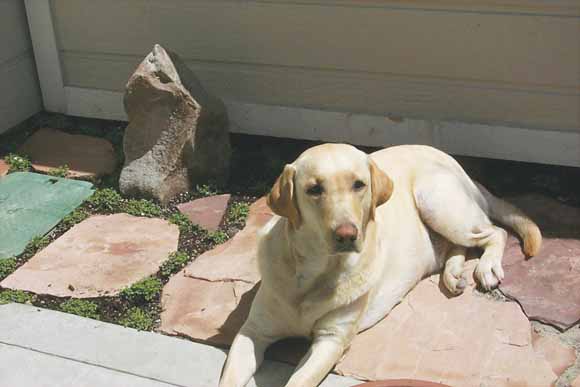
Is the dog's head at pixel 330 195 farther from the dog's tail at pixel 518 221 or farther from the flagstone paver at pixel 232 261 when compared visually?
the dog's tail at pixel 518 221

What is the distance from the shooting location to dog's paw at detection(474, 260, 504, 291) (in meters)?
3.95

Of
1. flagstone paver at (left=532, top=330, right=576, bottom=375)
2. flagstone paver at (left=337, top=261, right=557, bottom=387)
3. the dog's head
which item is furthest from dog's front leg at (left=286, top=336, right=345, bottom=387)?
flagstone paver at (left=532, top=330, right=576, bottom=375)

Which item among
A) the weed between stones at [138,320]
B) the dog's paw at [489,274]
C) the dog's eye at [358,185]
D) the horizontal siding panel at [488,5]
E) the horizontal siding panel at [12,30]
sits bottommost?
the weed between stones at [138,320]

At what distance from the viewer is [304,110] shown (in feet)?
17.8

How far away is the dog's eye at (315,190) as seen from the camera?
319 cm

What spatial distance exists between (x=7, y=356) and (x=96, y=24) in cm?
282

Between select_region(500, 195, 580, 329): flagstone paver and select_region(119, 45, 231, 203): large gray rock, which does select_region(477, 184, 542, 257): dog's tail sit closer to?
select_region(500, 195, 580, 329): flagstone paver

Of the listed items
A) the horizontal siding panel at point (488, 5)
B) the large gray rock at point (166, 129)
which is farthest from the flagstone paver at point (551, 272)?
the large gray rock at point (166, 129)

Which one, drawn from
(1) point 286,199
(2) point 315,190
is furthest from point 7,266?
(2) point 315,190

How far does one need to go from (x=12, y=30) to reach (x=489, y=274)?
3.87m

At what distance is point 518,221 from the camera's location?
4.21 metres

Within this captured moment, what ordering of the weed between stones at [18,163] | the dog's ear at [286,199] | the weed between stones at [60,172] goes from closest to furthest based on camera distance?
the dog's ear at [286,199] → the weed between stones at [60,172] → the weed between stones at [18,163]

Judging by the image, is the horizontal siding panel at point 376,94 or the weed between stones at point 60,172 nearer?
the horizontal siding panel at point 376,94

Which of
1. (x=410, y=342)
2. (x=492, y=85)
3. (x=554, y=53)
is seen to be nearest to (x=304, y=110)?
(x=492, y=85)
